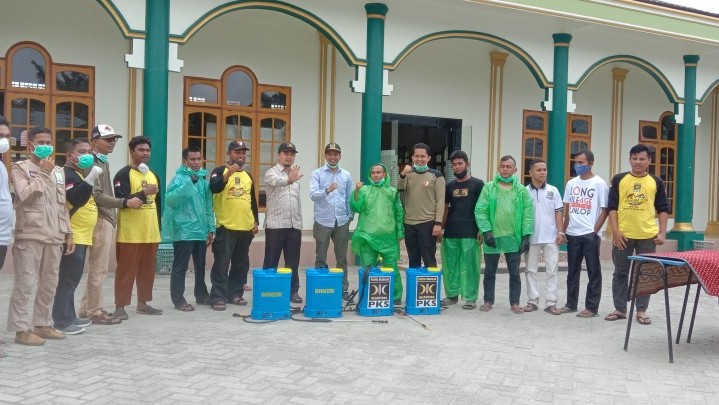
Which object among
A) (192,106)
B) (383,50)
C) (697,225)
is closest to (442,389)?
(383,50)

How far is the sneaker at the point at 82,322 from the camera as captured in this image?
5.94 m

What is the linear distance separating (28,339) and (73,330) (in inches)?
18.7

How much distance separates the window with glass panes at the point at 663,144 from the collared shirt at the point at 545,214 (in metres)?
9.01

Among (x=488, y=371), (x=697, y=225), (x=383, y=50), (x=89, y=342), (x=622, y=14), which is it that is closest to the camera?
(x=488, y=371)

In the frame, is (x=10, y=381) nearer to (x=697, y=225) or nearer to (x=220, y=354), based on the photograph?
(x=220, y=354)

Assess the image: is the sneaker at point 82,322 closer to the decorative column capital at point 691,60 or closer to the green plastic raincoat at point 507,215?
the green plastic raincoat at point 507,215

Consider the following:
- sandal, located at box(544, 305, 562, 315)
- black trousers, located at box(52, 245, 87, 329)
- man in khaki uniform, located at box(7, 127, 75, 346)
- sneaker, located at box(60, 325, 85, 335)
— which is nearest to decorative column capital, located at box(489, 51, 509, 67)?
sandal, located at box(544, 305, 562, 315)

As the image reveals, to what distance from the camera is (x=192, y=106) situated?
11.2 meters

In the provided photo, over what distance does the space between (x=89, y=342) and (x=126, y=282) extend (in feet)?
3.15

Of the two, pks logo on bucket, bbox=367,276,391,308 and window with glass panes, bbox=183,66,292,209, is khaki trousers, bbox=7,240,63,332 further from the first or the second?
window with glass panes, bbox=183,66,292,209

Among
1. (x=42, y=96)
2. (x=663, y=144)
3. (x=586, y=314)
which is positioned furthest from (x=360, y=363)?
(x=663, y=144)

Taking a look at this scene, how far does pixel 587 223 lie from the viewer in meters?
7.21

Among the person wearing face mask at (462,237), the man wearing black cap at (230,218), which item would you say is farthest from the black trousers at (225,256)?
the person wearing face mask at (462,237)

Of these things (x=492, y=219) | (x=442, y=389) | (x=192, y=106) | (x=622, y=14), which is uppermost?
(x=622, y=14)
